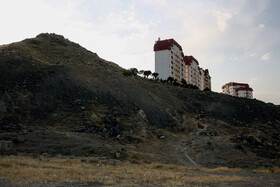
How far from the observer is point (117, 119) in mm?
40844

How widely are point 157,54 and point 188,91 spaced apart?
27234 millimetres

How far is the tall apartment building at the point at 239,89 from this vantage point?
152875mm

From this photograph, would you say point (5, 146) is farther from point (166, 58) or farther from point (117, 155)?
point (166, 58)

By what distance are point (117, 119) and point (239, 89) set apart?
134 m

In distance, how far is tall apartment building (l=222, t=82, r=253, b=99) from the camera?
502 feet

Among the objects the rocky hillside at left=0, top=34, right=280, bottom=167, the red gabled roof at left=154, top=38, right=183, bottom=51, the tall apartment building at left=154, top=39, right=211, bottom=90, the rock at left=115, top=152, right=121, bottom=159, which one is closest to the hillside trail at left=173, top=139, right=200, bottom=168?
the rocky hillside at left=0, top=34, right=280, bottom=167

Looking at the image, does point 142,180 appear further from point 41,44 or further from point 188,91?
point 41,44

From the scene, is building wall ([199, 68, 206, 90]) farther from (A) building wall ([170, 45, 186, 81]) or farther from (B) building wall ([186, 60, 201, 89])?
(A) building wall ([170, 45, 186, 81])

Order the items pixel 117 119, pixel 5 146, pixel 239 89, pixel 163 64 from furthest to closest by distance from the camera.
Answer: pixel 239 89 → pixel 163 64 → pixel 117 119 → pixel 5 146

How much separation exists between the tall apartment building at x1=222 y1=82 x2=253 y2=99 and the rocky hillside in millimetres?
93327

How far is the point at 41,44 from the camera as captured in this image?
6906cm

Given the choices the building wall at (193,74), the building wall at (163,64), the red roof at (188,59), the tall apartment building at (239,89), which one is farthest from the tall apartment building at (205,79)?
the building wall at (163,64)

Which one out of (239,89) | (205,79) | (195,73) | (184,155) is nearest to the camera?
(184,155)

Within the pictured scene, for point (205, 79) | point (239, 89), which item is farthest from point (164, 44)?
point (239, 89)
